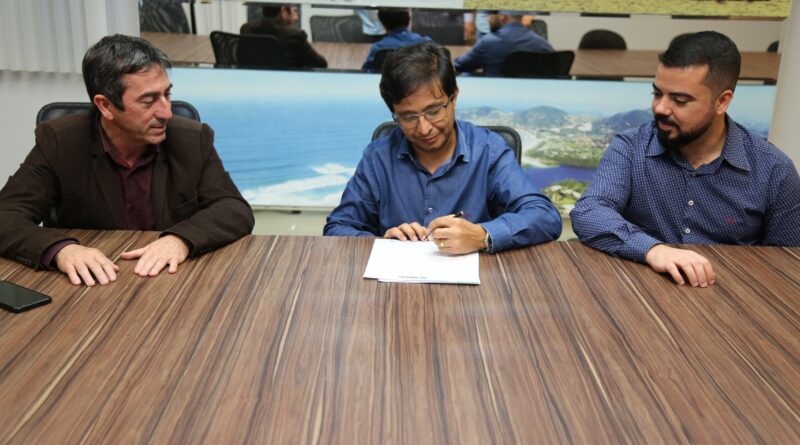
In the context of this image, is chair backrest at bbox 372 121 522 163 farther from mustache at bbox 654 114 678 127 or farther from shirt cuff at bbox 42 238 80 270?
shirt cuff at bbox 42 238 80 270

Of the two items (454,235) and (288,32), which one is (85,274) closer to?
(454,235)

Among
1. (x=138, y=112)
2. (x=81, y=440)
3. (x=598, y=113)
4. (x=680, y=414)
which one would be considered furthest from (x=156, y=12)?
(x=680, y=414)

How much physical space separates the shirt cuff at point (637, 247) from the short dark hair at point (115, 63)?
1371mm

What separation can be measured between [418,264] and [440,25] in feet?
7.77

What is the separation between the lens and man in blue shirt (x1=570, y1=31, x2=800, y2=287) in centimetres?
195

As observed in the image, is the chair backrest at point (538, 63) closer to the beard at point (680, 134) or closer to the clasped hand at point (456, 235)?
the beard at point (680, 134)

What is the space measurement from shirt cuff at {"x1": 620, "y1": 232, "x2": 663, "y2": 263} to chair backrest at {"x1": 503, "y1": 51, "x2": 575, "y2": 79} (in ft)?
7.17

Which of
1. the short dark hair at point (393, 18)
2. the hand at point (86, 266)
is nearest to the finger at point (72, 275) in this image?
the hand at point (86, 266)

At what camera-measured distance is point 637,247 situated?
176 centimetres

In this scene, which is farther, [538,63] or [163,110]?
[538,63]

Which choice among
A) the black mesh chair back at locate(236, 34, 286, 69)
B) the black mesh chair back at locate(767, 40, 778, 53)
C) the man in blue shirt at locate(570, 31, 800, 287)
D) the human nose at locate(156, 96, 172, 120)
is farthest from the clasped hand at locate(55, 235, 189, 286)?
the black mesh chair back at locate(767, 40, 778, 53)

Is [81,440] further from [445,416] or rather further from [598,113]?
[598,113]

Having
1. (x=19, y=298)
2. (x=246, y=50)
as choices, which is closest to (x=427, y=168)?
(x=19, y=298)

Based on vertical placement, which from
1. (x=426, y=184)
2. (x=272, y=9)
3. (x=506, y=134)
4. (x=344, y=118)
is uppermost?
(x=272, y=9)
